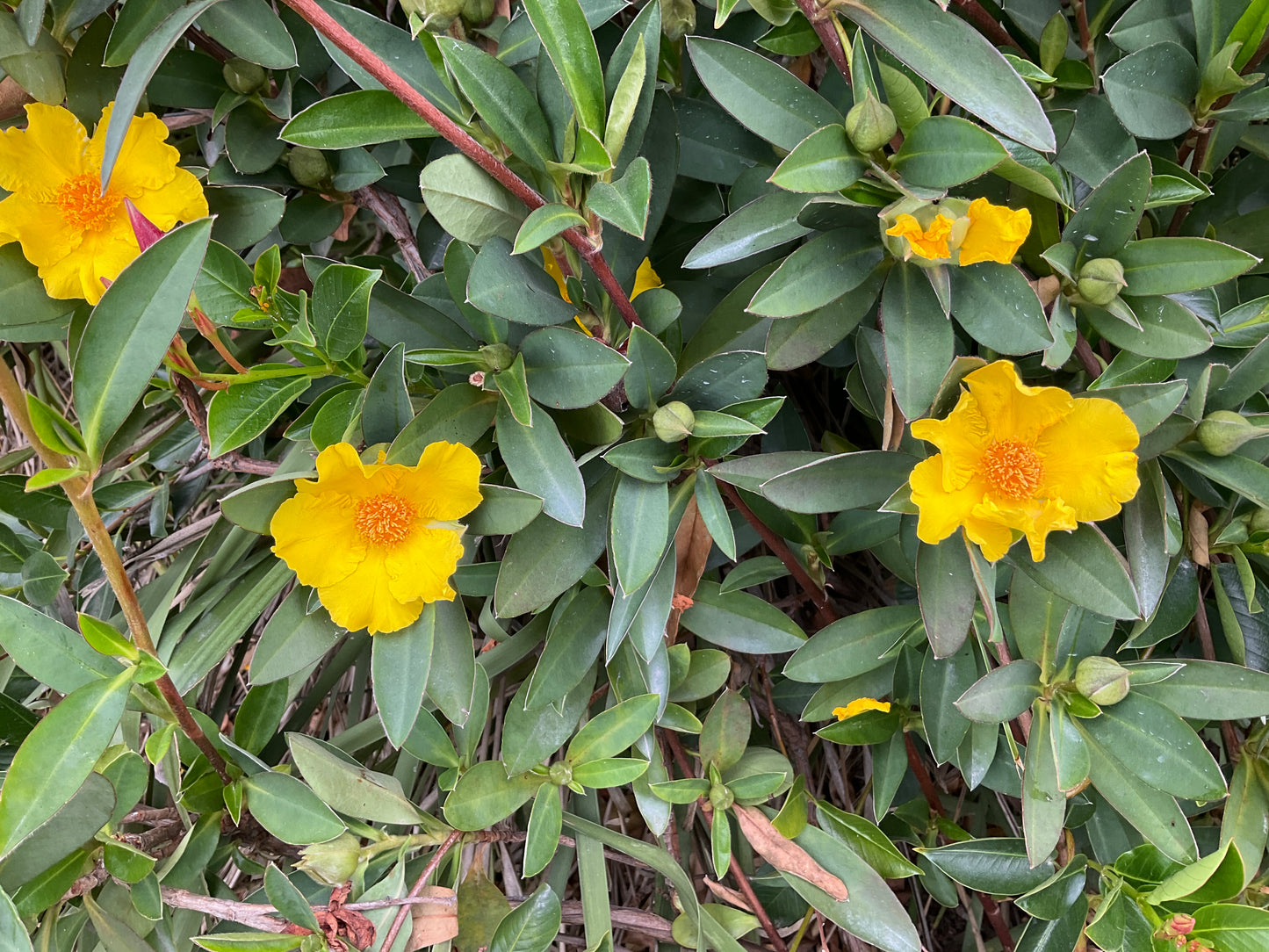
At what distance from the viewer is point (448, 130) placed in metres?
0.77

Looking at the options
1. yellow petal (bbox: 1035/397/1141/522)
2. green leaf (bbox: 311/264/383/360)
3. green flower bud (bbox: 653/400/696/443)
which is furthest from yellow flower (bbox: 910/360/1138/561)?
green leaf (bbox: 311/264/383/360)

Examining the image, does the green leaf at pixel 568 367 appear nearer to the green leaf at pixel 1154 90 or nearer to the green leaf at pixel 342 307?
the green leaf at pixel 342 307

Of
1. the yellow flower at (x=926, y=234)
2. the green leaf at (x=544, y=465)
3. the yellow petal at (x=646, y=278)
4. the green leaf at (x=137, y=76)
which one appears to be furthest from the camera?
Answer: the yellow petal at (x=646, y=278)

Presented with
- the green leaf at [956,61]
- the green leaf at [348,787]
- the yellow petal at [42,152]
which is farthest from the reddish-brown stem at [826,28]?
the green leaf at [348,787]

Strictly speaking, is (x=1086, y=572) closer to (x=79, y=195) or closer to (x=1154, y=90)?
(x=1154, y=90)

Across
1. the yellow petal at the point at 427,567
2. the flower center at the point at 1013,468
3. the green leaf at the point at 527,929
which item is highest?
the flower center at the point at 1013,468

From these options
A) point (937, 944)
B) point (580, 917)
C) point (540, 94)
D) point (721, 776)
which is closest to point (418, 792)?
point (580, 917)

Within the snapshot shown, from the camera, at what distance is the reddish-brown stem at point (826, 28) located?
0.81 meters

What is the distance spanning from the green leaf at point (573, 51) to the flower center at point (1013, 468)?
0.48m

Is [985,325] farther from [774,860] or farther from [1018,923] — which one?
[1018,923]

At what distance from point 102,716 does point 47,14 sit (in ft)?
2.53

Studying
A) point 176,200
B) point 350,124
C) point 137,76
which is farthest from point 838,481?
point 176,200

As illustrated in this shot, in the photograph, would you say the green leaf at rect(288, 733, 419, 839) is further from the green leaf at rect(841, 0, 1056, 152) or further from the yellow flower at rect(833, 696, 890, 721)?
the green leaf at rect(841, 0, 1056, 152)

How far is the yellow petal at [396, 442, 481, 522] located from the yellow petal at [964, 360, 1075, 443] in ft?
1.61
